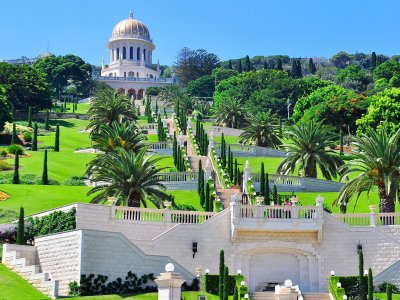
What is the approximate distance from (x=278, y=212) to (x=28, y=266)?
14.6 m

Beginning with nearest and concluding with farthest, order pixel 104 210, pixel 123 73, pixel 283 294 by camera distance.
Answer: pixel 283 294 < pixel 104 210 < pixel 123 73

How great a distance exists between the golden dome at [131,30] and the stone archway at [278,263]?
452 feet

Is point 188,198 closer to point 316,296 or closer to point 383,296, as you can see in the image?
point 316,296

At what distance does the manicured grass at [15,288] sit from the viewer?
38.8 metres

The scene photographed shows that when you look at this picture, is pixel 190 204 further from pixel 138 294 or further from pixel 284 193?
pixel 138 294

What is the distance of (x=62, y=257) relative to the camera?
42.9 metres

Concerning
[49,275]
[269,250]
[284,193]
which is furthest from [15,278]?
[284,193]

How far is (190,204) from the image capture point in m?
58.4

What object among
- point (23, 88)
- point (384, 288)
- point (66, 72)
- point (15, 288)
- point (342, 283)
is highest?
point (66, 72)

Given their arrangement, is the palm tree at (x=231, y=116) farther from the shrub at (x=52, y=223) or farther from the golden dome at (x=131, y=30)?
the golden dome at (x=131, y=30)

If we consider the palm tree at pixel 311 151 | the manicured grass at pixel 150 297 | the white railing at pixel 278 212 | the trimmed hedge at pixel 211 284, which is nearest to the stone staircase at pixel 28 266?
the manicured grass at pixel 150 297

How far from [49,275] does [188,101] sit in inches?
3666

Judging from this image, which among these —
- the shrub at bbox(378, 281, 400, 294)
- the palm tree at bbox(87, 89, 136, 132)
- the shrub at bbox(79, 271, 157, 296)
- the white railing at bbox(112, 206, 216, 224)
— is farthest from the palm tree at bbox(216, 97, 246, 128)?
the shrub at bbox(79, 271, 157, 296)

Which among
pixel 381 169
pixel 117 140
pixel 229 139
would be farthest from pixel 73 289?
pixel 229 139
